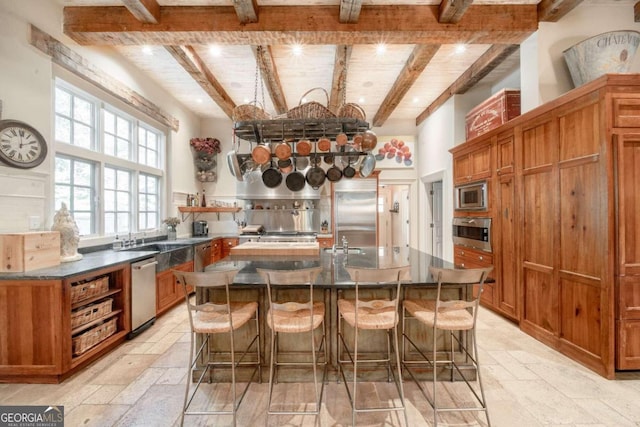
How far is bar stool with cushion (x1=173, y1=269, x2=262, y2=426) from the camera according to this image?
180cm

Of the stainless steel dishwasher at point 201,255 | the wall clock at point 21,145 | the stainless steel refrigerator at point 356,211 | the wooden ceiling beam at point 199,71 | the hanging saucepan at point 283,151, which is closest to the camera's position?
the wall clock at point 21,145

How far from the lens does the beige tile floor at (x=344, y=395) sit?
187 centimetres

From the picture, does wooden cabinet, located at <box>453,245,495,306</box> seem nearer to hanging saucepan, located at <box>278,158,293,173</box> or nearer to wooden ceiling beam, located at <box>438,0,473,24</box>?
hanging saucepan, located at <box>278,158,293,173</box>

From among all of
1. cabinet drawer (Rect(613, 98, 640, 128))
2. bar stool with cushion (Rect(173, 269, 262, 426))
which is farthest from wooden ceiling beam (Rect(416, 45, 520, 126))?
bar stool with cushion (Rect(173, 269, 262, 426))

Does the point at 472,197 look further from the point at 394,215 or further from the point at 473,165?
the point at 394,215

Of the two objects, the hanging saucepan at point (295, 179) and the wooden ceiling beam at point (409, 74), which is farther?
the wooden ceiling beam at point (409, 74)

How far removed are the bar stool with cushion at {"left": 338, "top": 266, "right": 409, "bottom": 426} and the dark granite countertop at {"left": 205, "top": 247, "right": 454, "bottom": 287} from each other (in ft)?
0.61

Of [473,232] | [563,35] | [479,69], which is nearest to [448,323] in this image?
[473,232]

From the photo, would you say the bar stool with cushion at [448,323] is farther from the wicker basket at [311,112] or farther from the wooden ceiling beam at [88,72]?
the wooden ceiling beam at [88,72]

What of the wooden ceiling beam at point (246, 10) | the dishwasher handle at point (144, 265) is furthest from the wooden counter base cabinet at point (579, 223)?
the dishwasher handle at point (144, 265)

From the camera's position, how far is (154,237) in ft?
14.8

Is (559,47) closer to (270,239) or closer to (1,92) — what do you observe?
(270,239)

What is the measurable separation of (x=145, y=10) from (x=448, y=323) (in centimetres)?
370

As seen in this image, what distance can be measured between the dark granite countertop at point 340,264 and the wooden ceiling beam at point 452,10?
2358 millimetres
